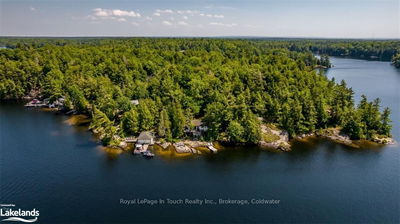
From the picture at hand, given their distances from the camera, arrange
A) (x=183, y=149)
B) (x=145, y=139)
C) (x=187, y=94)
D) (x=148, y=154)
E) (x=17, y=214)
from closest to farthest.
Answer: (x=17, y=214) → (x=148, y=154) → (x=183, y=149) → (x=145, y=139) → (x=187, y=94)

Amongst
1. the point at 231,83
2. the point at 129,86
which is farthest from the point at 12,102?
the point at 231,83

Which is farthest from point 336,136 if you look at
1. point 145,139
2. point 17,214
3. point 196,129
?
point 17,214

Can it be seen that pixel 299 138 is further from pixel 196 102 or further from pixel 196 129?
pixel 196 102

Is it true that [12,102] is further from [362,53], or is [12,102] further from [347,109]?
[362,53]

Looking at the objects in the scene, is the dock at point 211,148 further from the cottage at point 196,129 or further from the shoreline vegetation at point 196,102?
the cottage at point 196,129

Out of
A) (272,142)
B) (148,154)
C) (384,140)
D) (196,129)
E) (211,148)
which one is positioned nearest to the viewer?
(148,154)

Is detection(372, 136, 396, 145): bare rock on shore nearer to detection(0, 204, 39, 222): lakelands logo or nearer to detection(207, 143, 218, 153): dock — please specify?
detection(207, 143, 218, 153): dock

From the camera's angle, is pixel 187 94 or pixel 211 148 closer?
pixel 211 148
